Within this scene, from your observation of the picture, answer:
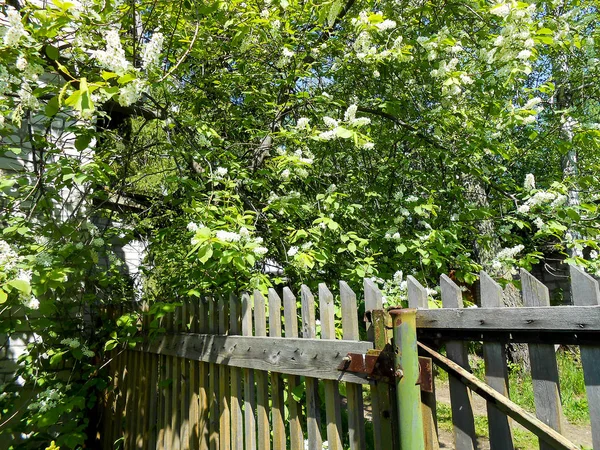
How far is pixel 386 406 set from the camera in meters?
1.51

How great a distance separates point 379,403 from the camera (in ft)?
5.06

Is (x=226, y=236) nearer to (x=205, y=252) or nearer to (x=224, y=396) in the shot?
(x=205, y=252)

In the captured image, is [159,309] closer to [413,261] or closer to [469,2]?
[413,261]

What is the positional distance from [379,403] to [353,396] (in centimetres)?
15

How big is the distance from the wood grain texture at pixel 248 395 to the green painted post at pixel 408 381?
3.14 feet

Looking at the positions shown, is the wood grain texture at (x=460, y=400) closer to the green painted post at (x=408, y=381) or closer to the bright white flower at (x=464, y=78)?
the green painted post at (x=408, y=381)

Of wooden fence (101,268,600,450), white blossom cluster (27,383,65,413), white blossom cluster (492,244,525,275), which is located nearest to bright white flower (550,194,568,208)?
white blossom cluster (492,244,525,275)

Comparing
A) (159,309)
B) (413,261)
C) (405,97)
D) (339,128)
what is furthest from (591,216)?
(159,309)

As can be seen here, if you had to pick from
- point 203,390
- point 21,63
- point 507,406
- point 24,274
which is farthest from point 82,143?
point 507,406

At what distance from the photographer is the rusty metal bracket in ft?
4.67

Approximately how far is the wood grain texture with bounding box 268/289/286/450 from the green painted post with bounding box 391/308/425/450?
0.77 m

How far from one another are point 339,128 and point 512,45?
1374mm

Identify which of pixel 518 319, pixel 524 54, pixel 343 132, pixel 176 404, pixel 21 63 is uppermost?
pixel 524 54

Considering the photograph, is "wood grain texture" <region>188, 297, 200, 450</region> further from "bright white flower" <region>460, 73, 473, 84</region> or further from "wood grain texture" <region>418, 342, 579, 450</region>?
"bright white flower" <region>460, 73, 473, 84</region>
